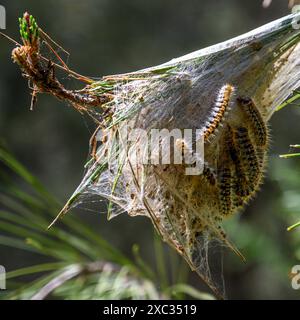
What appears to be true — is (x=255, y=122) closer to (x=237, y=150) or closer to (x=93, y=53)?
(x=237, y=150)

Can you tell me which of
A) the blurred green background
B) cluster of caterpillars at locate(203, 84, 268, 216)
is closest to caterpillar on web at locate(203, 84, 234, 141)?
cluster of caterpillars at locate(203, 84, 268, 216)

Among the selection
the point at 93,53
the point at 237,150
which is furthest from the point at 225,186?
the point at 93,53

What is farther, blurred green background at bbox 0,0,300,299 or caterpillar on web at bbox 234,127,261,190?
blurred green background at bbox 0,0,300,299

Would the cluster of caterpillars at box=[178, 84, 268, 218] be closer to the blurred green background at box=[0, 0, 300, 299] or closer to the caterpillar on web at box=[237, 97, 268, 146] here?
the caterpillar on web at box=[237, 97, 268, 146]

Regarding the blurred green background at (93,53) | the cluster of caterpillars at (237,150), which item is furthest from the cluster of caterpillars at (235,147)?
the blurred green background at (93,53)

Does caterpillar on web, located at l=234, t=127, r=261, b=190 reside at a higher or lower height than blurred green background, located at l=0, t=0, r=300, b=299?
lower

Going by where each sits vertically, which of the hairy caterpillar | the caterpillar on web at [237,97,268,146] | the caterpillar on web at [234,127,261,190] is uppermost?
the caterpillar on web at [237,97,268,146]

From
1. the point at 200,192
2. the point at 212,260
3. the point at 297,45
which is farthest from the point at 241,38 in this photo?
the point at 212,260

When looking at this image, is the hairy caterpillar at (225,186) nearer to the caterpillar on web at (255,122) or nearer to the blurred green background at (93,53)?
the caterpillar on web at (255,122)
